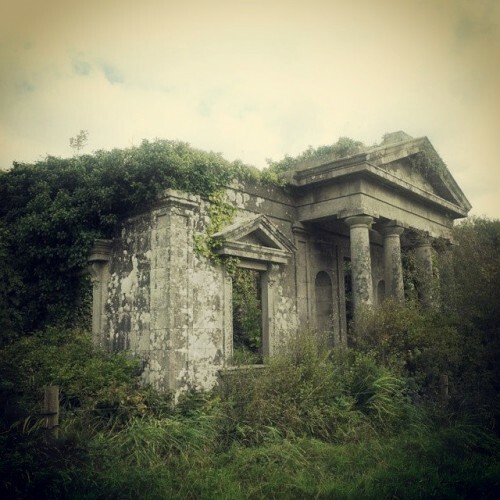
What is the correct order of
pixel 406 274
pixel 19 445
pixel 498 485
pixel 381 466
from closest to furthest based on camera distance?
pixel 19 445
pixel 498 485
pixel 381 466
pixel 406 274

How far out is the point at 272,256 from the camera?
40.0ft

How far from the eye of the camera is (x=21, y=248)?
12.1m

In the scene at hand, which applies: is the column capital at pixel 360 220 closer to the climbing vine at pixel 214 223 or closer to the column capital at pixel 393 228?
the column capital at pixel 393 228

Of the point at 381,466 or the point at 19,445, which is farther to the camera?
the point at 381,466

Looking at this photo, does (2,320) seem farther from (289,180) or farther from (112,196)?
(289,180)

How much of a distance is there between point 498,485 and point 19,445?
597cm

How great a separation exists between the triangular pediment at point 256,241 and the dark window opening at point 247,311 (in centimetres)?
316

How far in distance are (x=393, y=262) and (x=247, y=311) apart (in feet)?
16.0

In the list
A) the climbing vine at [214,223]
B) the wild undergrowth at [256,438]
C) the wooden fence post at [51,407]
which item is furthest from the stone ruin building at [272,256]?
the wooden fence post at [51,407]

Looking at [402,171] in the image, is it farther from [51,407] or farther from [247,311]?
[51,407]

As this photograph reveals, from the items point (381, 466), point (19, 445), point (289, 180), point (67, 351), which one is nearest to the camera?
point (19, 445)

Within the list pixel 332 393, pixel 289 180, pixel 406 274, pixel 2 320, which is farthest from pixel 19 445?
pixel 406 274

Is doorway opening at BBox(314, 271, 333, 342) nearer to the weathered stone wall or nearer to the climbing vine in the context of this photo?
the climbing vine

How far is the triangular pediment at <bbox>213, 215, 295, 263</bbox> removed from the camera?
36.2 feet
